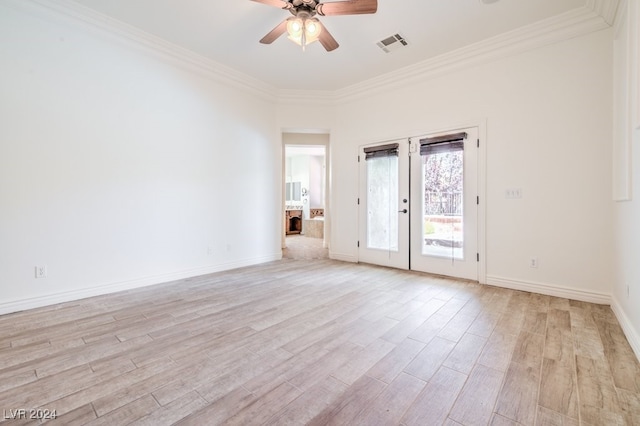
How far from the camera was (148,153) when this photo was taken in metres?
3.74

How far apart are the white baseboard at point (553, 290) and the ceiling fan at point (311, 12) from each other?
3583mm

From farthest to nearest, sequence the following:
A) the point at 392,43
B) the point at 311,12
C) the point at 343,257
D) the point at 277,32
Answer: the point at 343,257, the point at 392,43, the point at 277,32, the point at 311,12

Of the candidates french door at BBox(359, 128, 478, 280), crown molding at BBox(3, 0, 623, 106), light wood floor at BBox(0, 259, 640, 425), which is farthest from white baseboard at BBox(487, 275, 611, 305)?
crown molding at BBox(3, 0, 623, 106)

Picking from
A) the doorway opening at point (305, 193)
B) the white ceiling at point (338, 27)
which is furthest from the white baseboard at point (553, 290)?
the doorway opening at point (305, 193)

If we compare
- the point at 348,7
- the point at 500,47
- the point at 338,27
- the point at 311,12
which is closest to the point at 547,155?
the point at 500,47

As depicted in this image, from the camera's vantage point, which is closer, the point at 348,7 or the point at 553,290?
the point at 348,7

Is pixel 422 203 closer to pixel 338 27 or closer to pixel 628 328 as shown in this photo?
pixel 628 328

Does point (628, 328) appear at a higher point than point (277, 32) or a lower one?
lower

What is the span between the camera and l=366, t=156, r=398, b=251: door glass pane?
4754mm

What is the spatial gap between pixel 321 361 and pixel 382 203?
343 cm

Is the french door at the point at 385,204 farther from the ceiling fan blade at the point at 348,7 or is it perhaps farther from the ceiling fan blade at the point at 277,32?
the ceiling fan blade at the point at 277,32

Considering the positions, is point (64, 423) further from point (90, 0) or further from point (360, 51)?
point (360, 51)

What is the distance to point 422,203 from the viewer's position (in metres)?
4.38

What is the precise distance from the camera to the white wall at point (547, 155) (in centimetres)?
307
